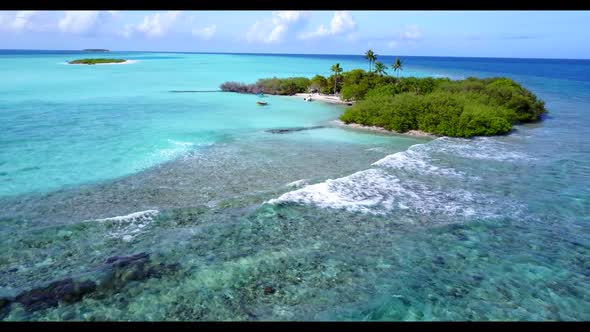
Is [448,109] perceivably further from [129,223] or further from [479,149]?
[129,223]

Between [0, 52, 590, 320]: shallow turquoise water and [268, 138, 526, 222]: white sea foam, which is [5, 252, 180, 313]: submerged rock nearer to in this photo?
[0, 52, 590, 320]: shallow turquoise water

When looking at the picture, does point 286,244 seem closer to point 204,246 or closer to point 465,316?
point 204,246

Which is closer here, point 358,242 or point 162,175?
point 358,242

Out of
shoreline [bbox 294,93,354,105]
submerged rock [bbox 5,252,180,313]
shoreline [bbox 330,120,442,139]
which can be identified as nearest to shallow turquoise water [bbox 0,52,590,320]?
submerged rock [bbox 5,252,180,313]

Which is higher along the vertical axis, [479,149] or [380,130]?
[380,130]

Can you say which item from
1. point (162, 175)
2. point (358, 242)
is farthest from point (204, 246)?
point (162, 175)

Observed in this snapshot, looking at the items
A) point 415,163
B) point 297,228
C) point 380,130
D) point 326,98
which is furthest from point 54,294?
point 326,98
